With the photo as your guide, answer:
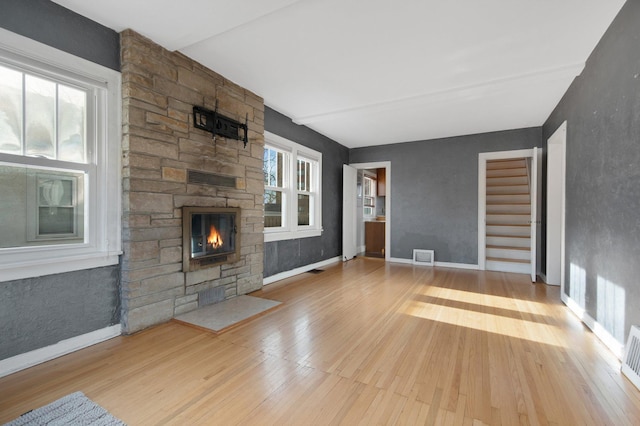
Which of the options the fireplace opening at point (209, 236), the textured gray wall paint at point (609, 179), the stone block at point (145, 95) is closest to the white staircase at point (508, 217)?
the textured gray wall paint at point (609, 179)

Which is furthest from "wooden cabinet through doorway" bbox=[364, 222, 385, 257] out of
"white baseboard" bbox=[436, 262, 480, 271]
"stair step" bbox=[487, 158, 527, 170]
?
"stair step" bbox=[487, 158, 527, 170]

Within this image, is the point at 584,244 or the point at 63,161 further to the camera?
the point at 584,244

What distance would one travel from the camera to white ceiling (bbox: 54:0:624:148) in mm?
2164

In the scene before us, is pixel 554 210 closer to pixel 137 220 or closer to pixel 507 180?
pixel 507 180

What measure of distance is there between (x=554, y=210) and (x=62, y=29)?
5.88 metres

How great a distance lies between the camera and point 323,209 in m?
5.61

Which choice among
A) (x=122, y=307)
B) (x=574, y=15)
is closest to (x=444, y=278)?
(x=574, y=15)

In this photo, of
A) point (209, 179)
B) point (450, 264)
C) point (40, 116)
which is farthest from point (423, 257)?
point (40, 116)

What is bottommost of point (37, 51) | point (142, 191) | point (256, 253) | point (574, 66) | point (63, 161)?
point (256, 253)

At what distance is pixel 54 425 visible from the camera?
4.67 feet

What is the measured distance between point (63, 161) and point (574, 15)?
4.08 m

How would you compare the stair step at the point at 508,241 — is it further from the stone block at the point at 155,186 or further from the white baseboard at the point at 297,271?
the stone block at the point at 155,186

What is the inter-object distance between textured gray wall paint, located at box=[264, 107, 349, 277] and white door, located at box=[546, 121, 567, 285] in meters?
3.58

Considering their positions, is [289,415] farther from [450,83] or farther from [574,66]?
[574,66]
